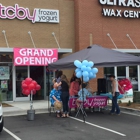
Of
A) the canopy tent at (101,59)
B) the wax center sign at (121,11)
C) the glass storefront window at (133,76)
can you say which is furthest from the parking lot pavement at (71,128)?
the wax center sign at (121,11)

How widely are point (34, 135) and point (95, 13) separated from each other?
38.3 feet

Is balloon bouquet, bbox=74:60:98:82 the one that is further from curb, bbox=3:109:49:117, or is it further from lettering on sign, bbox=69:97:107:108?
curb, bbox=3:109:49:117

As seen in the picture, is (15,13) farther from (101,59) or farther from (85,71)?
(85,71)

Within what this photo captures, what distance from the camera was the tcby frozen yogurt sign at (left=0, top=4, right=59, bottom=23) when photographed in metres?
15.9

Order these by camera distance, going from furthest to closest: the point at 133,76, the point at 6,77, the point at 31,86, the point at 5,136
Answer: the point at 133,76 < the point at 6,77 < the point at 31,86 < the point at 5,136

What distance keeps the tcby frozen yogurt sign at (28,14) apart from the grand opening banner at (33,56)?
220cm

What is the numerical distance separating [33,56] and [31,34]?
1.79 m

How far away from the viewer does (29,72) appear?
16641 mm

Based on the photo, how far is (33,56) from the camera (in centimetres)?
1542

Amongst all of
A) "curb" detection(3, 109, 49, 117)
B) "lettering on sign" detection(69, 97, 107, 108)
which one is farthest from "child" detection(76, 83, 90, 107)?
"curb" detection(3, 109, 49, 117)

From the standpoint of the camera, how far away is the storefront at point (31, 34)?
1603 cm

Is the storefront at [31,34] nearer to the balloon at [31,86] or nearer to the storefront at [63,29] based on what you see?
the storefront at [63,29]

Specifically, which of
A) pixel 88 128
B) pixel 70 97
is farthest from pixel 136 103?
pixel 88 128

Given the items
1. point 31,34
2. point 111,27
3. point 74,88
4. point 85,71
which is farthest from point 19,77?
point 85,71
